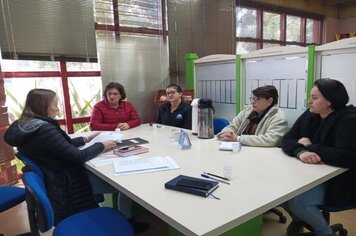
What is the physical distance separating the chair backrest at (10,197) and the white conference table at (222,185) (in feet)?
2.01

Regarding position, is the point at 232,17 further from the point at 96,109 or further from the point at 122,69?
the point at 96,109

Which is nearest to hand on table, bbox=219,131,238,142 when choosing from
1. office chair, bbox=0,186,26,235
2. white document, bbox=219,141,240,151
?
white document, bbox=219,141,240,151

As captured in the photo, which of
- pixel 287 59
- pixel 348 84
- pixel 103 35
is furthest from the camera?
pixel 103 35

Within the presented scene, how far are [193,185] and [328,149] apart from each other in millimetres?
787

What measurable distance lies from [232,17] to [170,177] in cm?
352

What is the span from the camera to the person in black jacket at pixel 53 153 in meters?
1.41

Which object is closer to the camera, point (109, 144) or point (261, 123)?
point (109, 144)

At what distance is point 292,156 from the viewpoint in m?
1.53

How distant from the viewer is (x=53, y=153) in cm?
144

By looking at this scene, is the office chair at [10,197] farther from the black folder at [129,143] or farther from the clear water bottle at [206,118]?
the clear water bottle at [206,118]

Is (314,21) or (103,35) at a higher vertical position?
(314,21)

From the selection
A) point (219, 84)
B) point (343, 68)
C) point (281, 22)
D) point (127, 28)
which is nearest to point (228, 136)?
point (343, 68)

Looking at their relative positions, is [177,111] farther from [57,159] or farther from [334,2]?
[334,2]

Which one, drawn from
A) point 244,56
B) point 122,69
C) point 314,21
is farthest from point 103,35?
point 314,21
